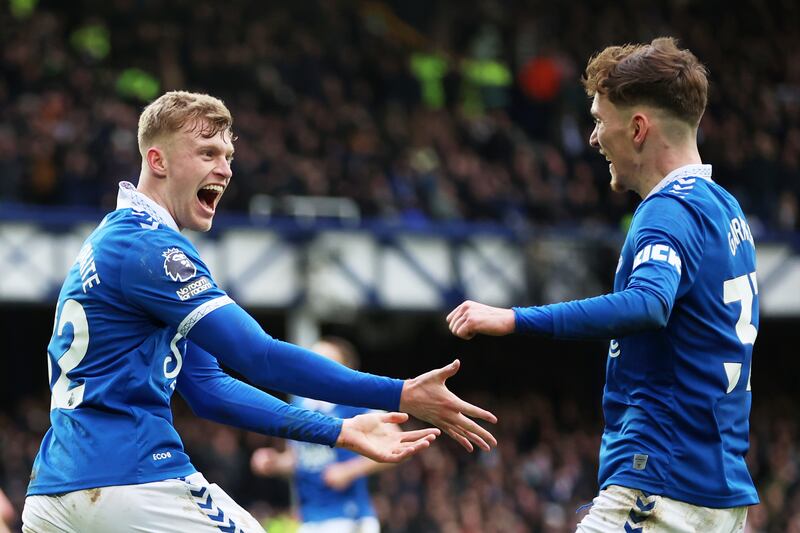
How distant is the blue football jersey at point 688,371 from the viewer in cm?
481

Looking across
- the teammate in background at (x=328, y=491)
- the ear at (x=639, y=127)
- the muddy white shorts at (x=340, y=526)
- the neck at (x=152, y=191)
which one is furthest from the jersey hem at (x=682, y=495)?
the muddy white shorts at (x=340, y=526)

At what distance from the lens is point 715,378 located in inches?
191

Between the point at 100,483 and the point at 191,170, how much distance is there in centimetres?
121

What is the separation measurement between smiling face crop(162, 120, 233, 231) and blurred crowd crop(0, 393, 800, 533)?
9.51m

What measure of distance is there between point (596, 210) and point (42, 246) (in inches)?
309

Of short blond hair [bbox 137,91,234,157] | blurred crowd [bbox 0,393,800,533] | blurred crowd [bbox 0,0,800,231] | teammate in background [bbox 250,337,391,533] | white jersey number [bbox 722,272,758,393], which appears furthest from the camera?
blurred crowd [bbox 0,0,800,231]

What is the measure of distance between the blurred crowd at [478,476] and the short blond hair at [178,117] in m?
9.60

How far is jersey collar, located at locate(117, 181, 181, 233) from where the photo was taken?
511 centimetres

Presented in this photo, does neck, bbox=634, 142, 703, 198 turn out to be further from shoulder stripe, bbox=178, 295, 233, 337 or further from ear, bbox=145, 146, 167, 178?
ear, bbox=145, 146, 167, 178

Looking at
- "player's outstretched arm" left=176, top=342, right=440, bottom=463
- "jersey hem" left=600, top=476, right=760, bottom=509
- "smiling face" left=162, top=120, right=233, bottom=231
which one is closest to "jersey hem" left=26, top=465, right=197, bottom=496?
"player's outstretched arm" left=176, top=342, right=440, bottom=463

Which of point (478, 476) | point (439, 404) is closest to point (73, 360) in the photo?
point (439, 404)

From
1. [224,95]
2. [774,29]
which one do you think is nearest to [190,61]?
[224,95]

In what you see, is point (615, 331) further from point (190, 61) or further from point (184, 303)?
point (190, 61)

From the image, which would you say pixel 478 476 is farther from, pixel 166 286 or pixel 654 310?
pixel 654 310
